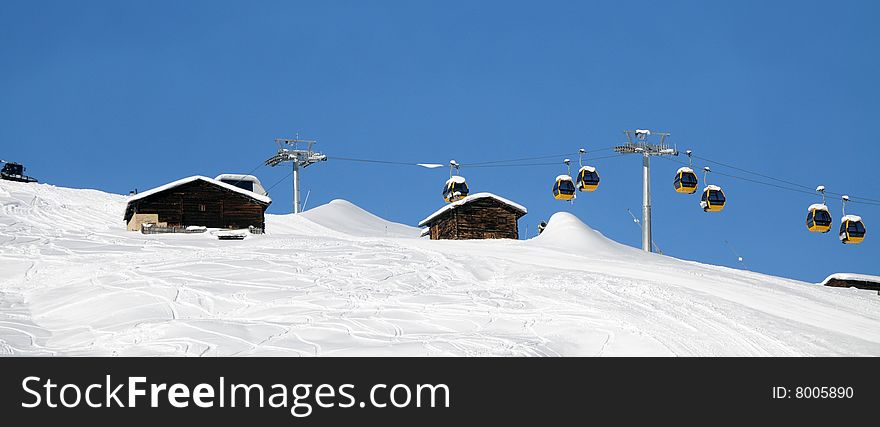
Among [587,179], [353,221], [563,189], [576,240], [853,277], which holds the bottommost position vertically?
[853,277]

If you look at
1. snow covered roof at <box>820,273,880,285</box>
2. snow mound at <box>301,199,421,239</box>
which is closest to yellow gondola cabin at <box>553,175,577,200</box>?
snow covered roof at <box>820,273,880,285</box>

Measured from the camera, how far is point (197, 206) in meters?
49.3

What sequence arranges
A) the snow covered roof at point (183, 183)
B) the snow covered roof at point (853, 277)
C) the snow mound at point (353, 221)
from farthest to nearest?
the snow mound at point (353, 221) → the snow covered roof at point (183, 183) → the snow covered roof at point (853, 277)

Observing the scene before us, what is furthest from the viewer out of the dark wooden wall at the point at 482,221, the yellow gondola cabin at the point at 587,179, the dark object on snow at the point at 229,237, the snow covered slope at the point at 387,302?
the dark wooden wall at the point at 482,221

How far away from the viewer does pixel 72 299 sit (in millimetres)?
28156

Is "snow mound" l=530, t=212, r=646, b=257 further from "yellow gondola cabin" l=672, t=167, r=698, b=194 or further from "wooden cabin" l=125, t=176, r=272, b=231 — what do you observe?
"wooden cabin" l=125, t=176, r=272, b=231

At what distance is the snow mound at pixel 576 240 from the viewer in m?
45.7

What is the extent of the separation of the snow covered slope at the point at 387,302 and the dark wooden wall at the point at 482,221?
6521 mm

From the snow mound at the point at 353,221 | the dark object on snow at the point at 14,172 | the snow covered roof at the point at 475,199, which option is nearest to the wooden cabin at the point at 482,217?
the snow covered roof at the point at 475,199

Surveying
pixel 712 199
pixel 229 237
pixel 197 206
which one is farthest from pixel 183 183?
pixel 712 199

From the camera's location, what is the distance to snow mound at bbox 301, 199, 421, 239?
7506 centimetres

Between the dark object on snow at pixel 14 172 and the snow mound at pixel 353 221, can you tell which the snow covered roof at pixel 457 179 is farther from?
the dark object on snow at pixel 14 172

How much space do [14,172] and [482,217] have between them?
42.7 meters

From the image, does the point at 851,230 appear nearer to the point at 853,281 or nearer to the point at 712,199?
the point at 853,281
